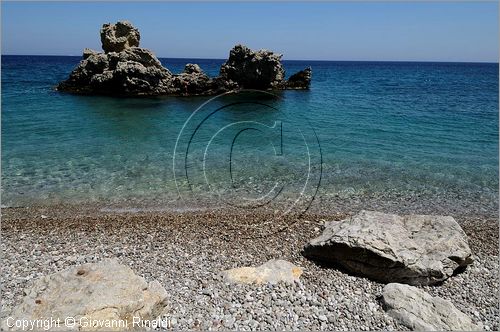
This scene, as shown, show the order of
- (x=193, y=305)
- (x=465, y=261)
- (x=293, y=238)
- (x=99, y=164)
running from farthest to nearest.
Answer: (x=99, y=164) → (x=293, y=238) → (x=465, y=261) → (x=193, y=305)

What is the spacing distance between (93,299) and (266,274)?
3.31 meters

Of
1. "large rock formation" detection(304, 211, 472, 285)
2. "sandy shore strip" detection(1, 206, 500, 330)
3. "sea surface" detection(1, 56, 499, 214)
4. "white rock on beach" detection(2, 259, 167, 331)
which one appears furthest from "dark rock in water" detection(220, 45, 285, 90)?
"white rock on beach" detection(2, 259, 167, 331)

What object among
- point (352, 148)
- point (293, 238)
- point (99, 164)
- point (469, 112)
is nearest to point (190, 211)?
point (293, 238)

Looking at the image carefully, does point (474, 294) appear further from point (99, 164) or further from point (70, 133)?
point (70, 133)

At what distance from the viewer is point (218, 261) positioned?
28.9 feet

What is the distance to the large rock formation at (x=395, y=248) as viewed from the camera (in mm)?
8078

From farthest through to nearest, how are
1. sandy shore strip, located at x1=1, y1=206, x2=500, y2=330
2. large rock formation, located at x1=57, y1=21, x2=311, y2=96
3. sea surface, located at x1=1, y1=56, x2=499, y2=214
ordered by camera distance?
1. large rock formation, located at x1=57, y1=21, x2=311, y2=96
2. sea surface, located at x1=1, y1=56, x2=499, y2=214
3. sandy shore strip, located at x1=1, y1=206, x2=500, y2=330

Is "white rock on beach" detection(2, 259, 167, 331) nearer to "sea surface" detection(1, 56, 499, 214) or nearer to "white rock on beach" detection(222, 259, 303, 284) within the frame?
"white rock on beach" detection(222, 259, 303, 284)

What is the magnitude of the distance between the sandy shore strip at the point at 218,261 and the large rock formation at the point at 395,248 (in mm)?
269

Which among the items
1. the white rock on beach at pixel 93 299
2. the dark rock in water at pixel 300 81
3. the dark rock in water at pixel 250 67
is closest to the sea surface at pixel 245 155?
the white rock on beach at pixel 93 299

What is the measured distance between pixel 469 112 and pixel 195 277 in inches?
1277

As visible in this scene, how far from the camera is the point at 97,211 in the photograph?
39.7 feet

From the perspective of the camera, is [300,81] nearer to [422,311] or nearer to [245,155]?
[245,155]

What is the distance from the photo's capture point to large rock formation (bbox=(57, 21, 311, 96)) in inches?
1631
